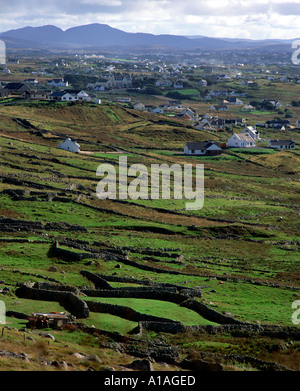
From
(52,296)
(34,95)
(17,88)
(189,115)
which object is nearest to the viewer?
(52,296)

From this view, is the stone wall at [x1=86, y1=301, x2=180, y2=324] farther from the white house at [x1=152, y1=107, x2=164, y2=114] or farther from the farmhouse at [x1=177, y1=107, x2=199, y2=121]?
the white house at [x1=152, y1=107, x2=164, y2=114]

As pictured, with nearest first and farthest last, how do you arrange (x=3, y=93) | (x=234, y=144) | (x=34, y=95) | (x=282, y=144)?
1. (x=282, y=144)
2. (x=234, y=144)
3. (x=3, y=93)
4. (x=34, y=95)

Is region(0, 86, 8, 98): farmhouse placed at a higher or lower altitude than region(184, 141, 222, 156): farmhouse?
higher

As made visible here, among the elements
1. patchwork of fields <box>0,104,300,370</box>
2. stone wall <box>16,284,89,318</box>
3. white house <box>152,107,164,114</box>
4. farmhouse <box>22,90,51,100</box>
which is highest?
farmhouse <box>22,90,51,100</box>

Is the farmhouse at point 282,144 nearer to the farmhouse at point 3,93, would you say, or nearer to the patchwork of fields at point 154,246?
the patchwork of fields at point 154,246

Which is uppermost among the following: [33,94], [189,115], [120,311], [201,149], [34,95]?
[33,94]

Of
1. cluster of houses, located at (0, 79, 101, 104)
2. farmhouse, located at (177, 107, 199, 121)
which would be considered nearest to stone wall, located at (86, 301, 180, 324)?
cluster of houses, located at (0, 79, 101, 104)

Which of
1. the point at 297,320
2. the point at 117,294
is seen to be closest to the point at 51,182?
the point at 117,294

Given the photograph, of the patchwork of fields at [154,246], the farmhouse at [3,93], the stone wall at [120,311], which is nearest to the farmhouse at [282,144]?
the patchwork of fields at [154,246]

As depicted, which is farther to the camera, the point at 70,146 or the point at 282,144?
the point at 282,144

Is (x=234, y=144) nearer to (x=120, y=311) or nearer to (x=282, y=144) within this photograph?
(x=282, y=144)

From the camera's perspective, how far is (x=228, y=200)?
87188 millimetres

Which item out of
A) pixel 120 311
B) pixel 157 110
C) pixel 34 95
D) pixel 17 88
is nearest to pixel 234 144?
pixel 157 110

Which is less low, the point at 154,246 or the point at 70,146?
the point at 70,146
